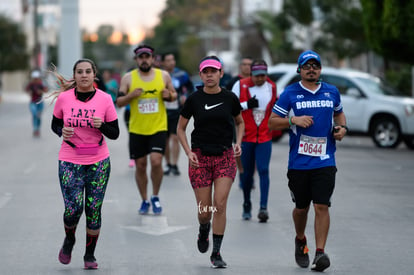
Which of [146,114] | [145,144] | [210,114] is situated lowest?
[145,144]

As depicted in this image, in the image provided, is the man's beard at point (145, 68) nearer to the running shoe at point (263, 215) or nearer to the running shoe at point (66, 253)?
the running shoe at point (263, 215)

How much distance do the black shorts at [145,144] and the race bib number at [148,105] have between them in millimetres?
290

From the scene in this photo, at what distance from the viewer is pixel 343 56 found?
33531mm

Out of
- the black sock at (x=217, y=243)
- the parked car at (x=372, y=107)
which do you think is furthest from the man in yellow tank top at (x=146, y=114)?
the parked car at (x=372, y=107)

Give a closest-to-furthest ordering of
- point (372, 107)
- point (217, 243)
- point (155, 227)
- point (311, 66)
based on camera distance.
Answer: point (311, 66) → point (217, 243) → point (155, 227) → point (372, 107)

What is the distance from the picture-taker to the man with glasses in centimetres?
755

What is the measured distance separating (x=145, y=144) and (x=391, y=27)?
1144 centimetres

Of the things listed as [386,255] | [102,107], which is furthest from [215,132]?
[386,255]

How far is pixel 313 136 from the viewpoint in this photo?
25.0 feet

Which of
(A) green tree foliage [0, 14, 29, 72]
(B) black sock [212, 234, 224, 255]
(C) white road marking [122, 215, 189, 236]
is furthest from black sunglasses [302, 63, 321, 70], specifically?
(A) green tree foliage [0, 14, 29, 72]

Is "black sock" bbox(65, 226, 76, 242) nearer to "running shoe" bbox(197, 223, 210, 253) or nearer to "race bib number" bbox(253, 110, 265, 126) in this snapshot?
"running shoe" bbox(197, 223, 210, 253)

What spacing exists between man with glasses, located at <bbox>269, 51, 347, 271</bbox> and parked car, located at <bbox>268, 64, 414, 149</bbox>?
13.6 metres

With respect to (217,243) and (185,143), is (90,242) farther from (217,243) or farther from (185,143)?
(185,143)

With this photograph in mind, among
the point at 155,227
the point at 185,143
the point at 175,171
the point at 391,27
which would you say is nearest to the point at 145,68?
the point at 155,227
